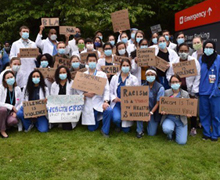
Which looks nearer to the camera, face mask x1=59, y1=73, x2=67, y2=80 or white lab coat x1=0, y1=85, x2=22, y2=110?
white lab coat x1=0, y1=85, x2=22, y2=110

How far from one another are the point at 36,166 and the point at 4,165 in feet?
2.00

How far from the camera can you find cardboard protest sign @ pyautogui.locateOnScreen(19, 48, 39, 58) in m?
6.55

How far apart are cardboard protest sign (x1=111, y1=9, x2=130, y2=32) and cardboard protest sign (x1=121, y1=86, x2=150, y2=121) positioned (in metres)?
3.57

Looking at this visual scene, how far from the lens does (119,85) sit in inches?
223

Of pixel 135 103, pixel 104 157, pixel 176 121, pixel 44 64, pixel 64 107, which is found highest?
pixel 44 64

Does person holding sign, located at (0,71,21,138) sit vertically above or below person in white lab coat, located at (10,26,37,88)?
→ below

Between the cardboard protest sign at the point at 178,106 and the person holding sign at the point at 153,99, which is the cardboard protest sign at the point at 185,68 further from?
the cardboard protest sign at the point at 178,106

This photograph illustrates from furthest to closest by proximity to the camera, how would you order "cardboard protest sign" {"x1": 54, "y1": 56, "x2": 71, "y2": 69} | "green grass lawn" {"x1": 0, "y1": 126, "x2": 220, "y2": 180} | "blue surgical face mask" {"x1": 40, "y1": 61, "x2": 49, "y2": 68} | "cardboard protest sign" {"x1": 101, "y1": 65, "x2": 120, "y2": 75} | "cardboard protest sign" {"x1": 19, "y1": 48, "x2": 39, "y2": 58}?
"cardboard protest sign" {"x1": 19, "y1": 48, "x2": 39, "y2": 58}
"cardboard protest sign" {"x1": 54, "y1": 56, "x2": 71, "y2": 69}
"blue surgical face mask" {"x1": 40, "y1": 61, "x2": 49, "y2": 68}
"cardboard protest sign" {"x1": 101, "y1": 65, "x2": 120, "y2": 75}
"green grass lawn" {"x1": 0, "y1": 126, "x2": 220, "y2": 180}

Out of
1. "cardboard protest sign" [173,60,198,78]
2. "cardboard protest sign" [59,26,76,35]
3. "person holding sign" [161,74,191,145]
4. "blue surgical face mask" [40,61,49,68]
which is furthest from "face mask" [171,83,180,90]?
"cardboard protest sign" [59,26,76,35]

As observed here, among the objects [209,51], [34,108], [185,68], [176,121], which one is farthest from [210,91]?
[34,108]

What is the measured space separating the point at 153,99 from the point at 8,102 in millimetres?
3616

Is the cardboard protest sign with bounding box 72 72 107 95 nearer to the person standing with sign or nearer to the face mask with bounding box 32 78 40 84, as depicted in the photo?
the face mask with bounding box 32 78 40 84

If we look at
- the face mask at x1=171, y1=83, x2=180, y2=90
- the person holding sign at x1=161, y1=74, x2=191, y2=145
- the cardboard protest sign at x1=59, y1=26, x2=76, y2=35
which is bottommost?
the person holding sign at x1=161, y1=74, x2=191, y2=145

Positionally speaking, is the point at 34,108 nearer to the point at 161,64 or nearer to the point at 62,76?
the point at 62,76
